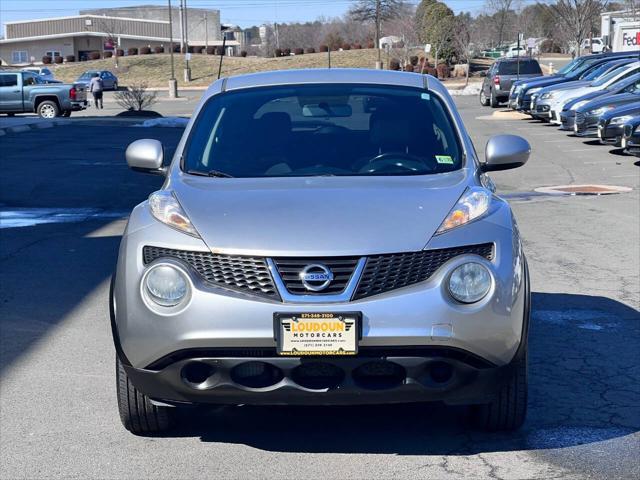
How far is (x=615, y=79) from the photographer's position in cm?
2802

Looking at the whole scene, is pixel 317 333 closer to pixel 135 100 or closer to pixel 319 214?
pixel 319 214

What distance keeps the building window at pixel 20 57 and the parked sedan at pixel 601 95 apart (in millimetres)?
95562

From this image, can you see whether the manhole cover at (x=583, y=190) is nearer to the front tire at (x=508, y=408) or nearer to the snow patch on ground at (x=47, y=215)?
the snow patch on ground at (x=47, y=215)

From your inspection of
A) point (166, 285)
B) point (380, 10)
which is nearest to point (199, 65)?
point (380, 10)

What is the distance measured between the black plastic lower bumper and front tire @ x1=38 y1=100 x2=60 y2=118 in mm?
35817

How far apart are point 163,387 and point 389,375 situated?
977 millimetres

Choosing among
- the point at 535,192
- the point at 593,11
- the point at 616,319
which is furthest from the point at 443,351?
the point at 593,11

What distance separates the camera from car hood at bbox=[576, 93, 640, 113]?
23289 millimetres

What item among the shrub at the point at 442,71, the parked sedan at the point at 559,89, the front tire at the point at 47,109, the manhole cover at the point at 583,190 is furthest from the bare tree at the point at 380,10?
the manhole cover at the point at 583,190

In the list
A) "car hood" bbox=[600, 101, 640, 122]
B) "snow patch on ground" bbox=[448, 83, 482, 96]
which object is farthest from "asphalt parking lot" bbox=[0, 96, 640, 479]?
"snow patch on ground" bbox=[448, 83, 482, 96]

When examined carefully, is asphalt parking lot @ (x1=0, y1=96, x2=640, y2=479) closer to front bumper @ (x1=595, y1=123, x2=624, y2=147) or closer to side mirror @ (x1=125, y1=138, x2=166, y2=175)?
side mirror @ (x1=125, y1=138, x2=166, y2=175)

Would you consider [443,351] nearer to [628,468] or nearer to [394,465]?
[394,465]

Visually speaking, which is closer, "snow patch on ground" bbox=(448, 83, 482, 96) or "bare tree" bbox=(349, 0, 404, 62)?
"snow patch on ground" bbox=(448, 83, 482, 96)

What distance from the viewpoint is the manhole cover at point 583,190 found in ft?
50.2
